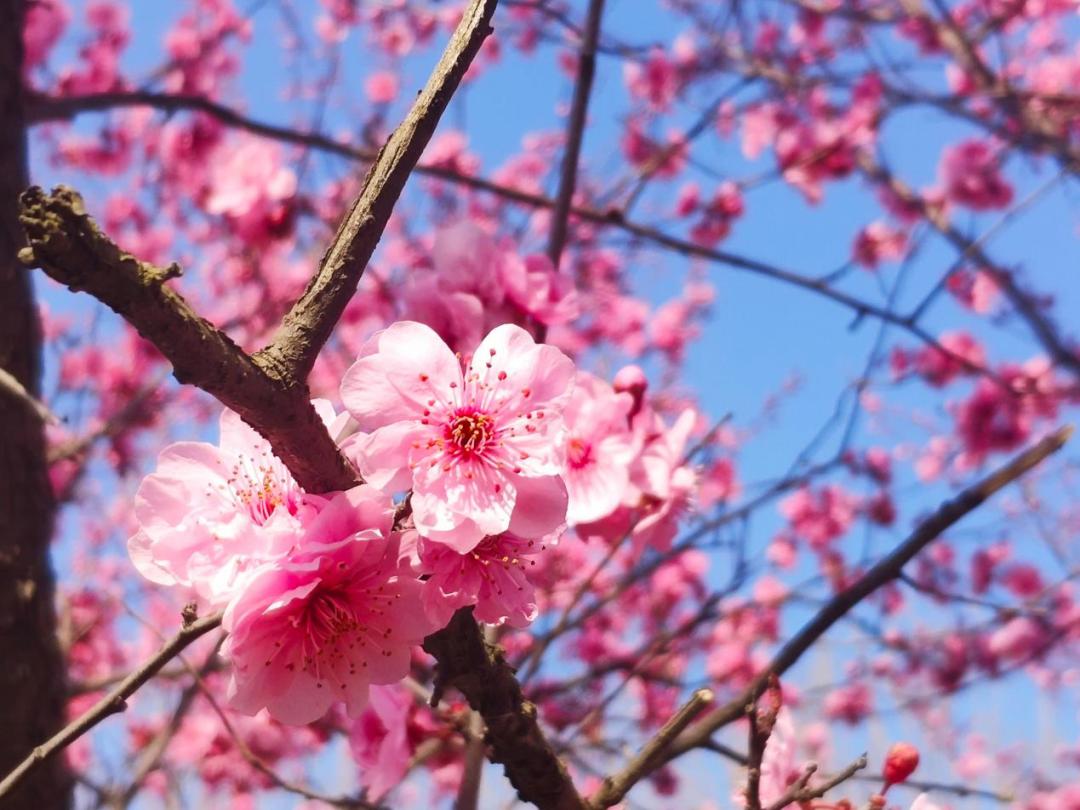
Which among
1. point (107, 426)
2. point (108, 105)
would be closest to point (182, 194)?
point (108, 105)

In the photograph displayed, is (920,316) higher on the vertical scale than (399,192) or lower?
higher

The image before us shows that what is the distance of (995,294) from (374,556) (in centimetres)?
475

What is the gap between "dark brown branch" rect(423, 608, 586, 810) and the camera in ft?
3.03

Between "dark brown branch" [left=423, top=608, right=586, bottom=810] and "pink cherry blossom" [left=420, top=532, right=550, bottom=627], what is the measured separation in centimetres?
3

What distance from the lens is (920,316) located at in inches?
83.4

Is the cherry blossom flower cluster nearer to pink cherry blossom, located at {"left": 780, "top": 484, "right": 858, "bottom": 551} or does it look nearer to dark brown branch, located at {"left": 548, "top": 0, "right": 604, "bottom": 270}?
dark brown branch, located at {"left": 548, "top": 0, "right": 604, "bottom": 270}

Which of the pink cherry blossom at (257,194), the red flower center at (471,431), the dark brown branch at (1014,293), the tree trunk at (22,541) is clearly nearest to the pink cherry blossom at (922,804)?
the red flower center at (471,431)

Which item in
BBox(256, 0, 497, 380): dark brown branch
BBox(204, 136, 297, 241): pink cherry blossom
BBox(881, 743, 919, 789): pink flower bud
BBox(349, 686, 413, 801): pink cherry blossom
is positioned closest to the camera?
BBox(256, 0, 497, 380): dark brown branch

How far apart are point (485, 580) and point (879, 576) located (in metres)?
0.73

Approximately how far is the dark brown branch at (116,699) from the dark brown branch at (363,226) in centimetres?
28

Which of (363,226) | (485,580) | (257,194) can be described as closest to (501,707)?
(485,580)

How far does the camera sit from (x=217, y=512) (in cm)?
89

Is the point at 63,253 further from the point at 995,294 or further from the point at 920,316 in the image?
the point at 995,294

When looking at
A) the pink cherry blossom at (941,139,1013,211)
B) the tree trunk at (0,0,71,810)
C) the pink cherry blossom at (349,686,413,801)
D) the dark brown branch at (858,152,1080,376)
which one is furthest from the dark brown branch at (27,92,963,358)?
the pink cherry blossom at (941,139,1013,211)
